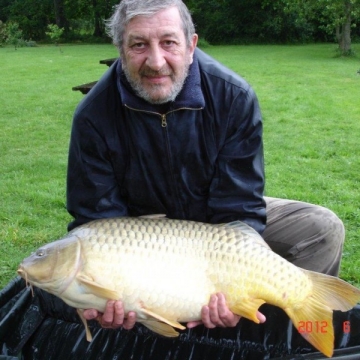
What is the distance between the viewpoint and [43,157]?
201 inches

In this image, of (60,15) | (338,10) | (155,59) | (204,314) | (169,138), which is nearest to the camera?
(204,314)

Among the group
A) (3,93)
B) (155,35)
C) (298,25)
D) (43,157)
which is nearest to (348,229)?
(155,35)


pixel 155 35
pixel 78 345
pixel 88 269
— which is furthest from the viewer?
pixel 78 345

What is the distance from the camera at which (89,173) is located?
2.05 metres

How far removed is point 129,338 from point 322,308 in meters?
0.85

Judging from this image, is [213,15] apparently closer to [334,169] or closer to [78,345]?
[334,169]

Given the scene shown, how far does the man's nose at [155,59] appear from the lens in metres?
1.90

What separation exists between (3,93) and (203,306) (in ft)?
27.2

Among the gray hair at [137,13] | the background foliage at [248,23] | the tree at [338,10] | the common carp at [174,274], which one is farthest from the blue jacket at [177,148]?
the background foliage at [248,23]

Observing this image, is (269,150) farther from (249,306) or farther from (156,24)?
(249,306)

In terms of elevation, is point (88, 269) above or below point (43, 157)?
above
